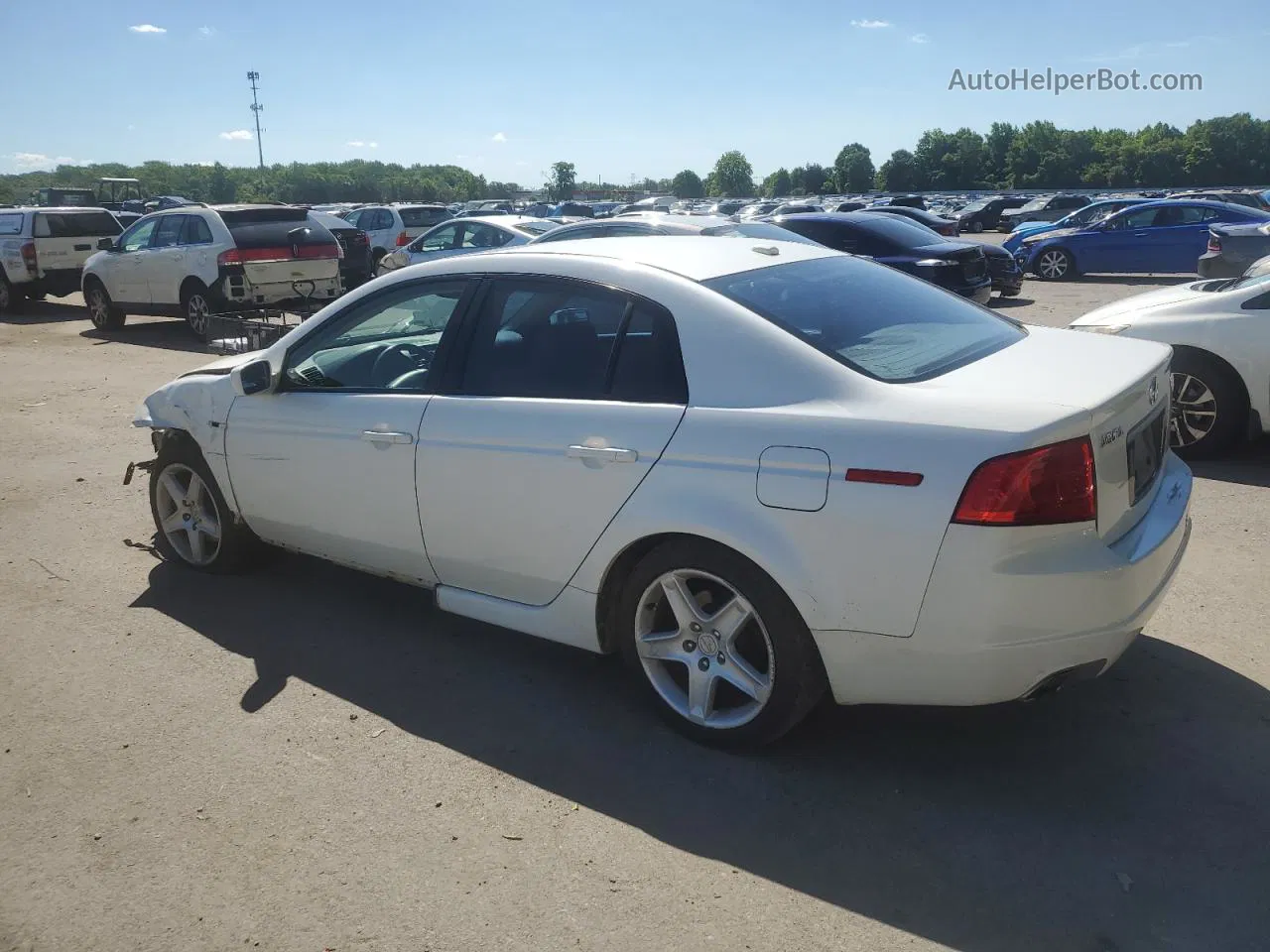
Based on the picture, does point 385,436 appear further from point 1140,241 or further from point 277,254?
point 1140,241

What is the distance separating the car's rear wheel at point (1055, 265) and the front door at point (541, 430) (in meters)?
18.9

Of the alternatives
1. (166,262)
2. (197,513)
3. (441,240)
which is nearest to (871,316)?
(197,513)

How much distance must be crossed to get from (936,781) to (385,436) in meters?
2.37

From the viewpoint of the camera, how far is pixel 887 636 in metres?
2.97

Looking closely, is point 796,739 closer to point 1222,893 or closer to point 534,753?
point 534,753

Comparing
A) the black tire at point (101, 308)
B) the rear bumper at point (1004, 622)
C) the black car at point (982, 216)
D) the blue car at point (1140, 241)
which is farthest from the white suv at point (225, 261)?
the black car at point (982, 216)

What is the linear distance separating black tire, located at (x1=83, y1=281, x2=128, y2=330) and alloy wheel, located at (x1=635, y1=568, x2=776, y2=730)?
14.9 metres

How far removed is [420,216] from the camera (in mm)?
23375

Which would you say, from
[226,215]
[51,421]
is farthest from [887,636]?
[226,215]

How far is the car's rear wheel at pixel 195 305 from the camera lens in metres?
14.1

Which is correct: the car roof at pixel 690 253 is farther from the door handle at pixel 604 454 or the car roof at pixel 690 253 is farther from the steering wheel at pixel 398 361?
the door handle at pixel 604 454

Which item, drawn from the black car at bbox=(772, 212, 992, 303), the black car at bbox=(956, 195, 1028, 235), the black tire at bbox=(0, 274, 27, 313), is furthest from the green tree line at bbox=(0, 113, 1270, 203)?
the black car at bbox=(772, 212, 992, 303)

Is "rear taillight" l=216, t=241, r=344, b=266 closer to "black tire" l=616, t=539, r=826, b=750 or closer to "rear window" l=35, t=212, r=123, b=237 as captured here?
"rear window" l=35, t=212, r=123, b=237

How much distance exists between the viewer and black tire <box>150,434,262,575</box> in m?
5.02
